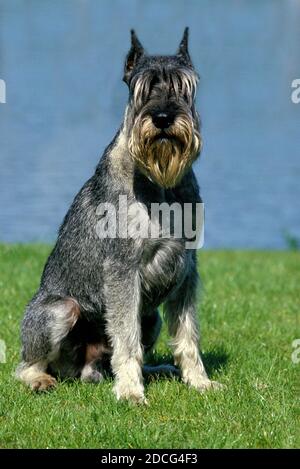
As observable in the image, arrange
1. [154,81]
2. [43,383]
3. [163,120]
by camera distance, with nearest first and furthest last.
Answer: [163,120], [154,81], [43,383]

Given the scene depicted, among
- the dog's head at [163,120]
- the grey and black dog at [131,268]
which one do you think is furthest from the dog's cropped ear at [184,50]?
the dog's head at [163,120]

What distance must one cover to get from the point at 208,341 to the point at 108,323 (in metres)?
2.15

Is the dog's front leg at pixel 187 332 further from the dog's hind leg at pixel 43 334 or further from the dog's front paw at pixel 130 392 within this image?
the dog's hind leg at pixel 43 334

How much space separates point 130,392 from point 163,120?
5.97 feet

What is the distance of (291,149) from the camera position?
21734 millimetres

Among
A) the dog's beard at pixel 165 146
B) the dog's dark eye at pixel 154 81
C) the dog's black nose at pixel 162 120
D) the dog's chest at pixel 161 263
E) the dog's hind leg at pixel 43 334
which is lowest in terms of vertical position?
the dog's hind leg at pixel 43 334

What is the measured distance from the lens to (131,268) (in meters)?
6.29

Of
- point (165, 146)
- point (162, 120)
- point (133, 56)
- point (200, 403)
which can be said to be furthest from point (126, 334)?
point (133, 56)

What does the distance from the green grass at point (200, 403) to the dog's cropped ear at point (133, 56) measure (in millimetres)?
2170

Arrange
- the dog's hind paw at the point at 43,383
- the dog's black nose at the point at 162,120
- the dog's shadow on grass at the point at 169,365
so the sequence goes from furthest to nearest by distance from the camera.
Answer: the dog's shadow on grass at the point at 169,365 < the dog's hind paw at the point at 43,383 < the dog's black nose at the point at 162,120

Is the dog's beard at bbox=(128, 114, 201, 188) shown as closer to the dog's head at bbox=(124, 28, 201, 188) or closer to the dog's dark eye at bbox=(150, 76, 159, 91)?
the dog's head at bbox=(124, 28, 201, 188)

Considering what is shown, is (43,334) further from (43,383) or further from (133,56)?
(133,56)

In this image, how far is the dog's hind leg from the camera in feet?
21.8

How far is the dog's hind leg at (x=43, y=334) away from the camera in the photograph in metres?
6.64
